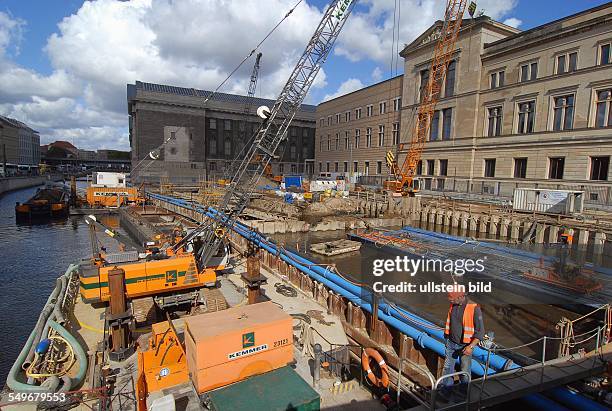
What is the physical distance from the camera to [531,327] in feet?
43.8

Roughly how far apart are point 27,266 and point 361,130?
197ft

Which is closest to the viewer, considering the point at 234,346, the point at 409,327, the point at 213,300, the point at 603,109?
the point at 234,346

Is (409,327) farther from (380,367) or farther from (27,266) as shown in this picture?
(27,266)

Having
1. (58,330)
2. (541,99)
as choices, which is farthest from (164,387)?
(541,99)

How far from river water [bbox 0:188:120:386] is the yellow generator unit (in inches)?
166

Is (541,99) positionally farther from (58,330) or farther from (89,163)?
(89,163)

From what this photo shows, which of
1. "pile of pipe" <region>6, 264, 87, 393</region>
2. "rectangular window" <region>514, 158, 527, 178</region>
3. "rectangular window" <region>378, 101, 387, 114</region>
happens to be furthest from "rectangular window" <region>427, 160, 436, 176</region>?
"pile of pipe" <region>6, 264, 87, 393</region>

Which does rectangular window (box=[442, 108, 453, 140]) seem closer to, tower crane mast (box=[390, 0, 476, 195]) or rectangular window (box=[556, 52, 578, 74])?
tower crane mast (box=[390, 0, 476, 195])

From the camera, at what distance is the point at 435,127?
177 ft

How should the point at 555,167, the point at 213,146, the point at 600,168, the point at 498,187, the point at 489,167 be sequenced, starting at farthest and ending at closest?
the point at 213,146, the point at 489,167, the point at 498,187, the point at 555,167, the point at 600,168

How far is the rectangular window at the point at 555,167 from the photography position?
38625 millimetres

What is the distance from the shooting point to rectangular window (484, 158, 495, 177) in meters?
46.0

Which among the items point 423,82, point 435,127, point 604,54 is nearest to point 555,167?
point 604,54

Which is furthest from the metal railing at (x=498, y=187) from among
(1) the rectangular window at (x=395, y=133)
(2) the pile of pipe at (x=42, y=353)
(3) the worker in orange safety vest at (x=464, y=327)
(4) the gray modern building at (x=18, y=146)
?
(4) the gray modern building at (x=18, y=146)
